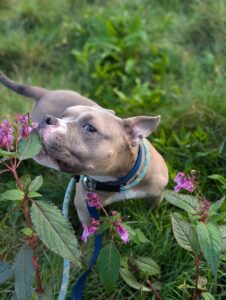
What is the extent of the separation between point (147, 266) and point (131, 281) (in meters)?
0.12

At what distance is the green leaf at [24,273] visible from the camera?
1570mm

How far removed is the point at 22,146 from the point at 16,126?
0.29 ft

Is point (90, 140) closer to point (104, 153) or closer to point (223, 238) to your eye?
point (104, 153)

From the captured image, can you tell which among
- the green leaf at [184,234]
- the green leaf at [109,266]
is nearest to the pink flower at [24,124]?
the green leaf at [109,266]

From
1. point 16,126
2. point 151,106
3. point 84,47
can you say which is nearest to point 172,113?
point 151,106

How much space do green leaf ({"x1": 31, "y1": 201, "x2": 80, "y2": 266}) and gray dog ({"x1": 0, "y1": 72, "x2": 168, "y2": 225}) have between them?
46cm

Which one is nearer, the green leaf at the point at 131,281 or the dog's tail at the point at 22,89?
the green leaf at the point at 131,281

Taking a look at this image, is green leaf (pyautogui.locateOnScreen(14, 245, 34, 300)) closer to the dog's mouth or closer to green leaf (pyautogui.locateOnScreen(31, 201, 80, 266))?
green leaf (pyautogui.locateOnScreen(31, 201, 80, 266))

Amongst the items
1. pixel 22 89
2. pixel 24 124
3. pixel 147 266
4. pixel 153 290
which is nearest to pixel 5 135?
pixel 24 124

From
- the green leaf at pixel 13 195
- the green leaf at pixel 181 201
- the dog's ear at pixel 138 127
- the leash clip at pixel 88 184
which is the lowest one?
the leash clip at pixel 88 184

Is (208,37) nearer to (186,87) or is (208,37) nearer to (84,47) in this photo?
(186,87)

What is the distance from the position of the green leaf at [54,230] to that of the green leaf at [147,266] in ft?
1.82

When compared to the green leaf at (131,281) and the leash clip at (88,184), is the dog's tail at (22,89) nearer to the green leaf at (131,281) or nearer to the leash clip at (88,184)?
the leash clip at (88,184)

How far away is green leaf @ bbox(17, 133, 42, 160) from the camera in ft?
5.24
